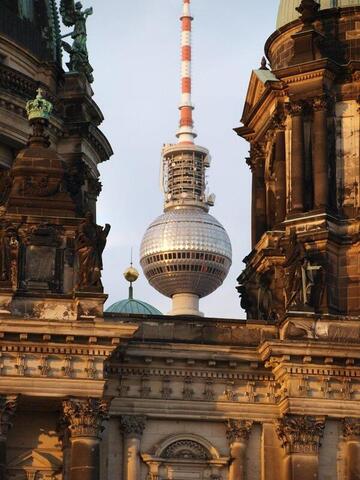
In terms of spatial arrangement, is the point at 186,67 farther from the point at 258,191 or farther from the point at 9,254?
the point at 9,254

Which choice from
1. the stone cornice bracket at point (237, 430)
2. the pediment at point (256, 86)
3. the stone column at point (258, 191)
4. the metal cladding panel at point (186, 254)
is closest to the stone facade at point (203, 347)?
the stone cornice bracket at point (237, 430)

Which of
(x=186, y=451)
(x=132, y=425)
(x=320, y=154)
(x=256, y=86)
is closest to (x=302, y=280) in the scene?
(x=320, y=154)

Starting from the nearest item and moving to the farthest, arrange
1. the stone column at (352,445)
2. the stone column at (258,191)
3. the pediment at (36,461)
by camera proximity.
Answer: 1. the pediment at (36,461)
2. the stone column at (352,445)
3. the stone column at (258,191)

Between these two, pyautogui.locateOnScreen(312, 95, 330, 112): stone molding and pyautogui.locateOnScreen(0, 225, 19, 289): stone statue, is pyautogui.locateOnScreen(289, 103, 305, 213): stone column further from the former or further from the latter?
pyautogui.locateOnScreen(0, 225, 19, 289): stone statue

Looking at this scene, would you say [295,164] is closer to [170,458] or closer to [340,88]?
[340,88]

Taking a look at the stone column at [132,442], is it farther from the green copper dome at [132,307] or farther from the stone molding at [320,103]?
the green copper dome at [132,307]

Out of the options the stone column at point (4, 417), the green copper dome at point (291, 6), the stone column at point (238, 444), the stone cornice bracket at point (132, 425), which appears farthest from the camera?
the green copper dome at point (291, 6)

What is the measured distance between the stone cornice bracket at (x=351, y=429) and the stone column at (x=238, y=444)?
2367 mm

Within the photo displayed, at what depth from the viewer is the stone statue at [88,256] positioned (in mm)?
39844

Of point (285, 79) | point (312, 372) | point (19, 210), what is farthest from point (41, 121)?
point (312, 372)

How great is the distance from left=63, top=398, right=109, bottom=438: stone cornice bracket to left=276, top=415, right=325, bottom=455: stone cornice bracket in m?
4.74

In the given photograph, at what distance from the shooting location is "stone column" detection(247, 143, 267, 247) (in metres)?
47.2

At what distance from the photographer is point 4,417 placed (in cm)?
3884

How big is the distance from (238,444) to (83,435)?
15.0 feet
